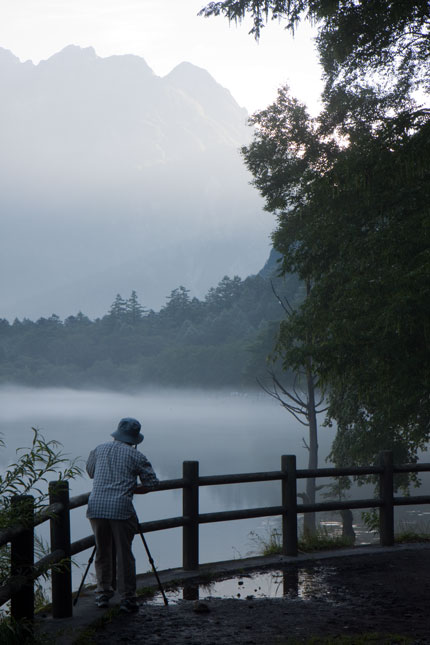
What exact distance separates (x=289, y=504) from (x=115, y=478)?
338 centimetres

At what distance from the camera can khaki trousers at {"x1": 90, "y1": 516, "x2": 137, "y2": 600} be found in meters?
7.31

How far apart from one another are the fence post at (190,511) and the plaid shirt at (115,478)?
5.57 feet

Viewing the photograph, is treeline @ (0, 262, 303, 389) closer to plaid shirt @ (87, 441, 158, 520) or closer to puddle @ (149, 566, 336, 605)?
puddle @ (149, 566, 336, 605)

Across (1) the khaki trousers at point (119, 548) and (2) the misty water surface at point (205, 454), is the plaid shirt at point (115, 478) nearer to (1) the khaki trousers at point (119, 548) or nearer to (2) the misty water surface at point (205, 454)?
(1) the khaki trousers at point (119, 548)

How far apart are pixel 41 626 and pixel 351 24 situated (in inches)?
555

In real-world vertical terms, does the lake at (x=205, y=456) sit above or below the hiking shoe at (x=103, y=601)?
below

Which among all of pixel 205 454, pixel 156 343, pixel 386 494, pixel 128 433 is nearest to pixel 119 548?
pixel 128 433

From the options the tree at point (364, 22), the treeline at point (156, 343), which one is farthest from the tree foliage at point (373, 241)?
the treeline at point (156, 343)

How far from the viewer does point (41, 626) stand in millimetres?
6859

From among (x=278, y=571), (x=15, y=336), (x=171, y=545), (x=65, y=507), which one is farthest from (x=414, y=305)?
(x=15, y=336)

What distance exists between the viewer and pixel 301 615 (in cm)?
721

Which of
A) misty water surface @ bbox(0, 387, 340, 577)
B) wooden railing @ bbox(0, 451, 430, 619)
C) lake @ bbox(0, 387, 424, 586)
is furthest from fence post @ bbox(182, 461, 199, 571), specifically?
lake @ bbox(0, 387, 424, 586)

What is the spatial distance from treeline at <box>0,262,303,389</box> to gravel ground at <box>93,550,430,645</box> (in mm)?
104651

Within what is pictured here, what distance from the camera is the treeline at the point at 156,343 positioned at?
139 meters
